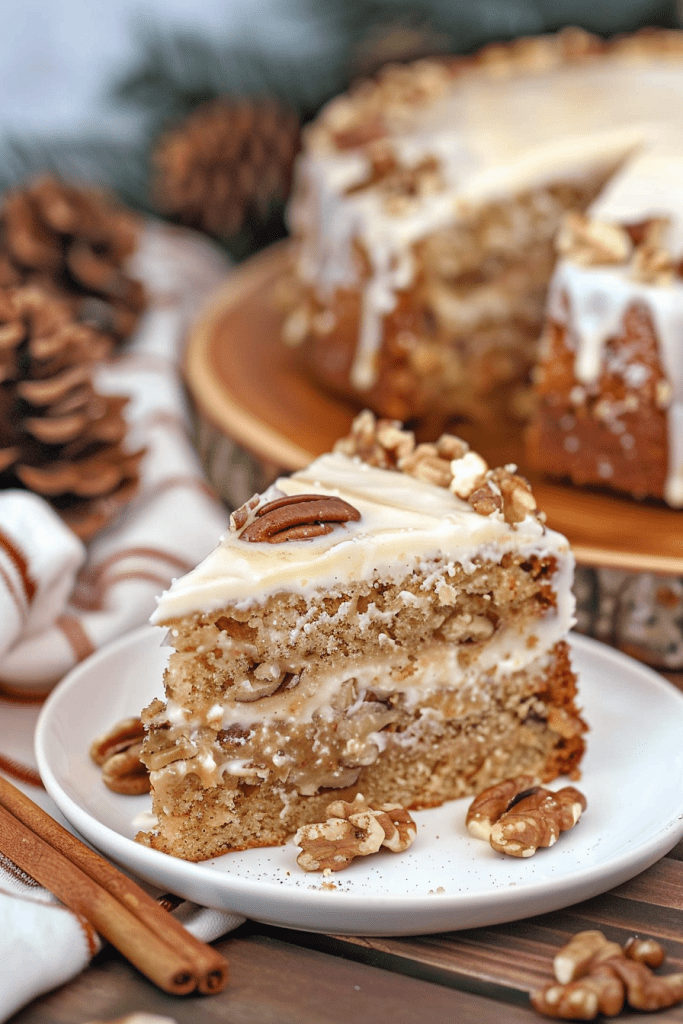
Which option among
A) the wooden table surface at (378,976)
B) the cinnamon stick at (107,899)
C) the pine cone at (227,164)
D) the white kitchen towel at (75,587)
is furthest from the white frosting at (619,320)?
the pine cone at (227,164)

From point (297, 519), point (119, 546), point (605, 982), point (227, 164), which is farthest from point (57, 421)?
point (227, 164)

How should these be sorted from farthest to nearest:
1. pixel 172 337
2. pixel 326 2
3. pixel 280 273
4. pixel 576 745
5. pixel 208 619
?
pixel 326 2 < pixel 280 273 < pixel 172 337 < pixel 576 745 < pixel 208 619

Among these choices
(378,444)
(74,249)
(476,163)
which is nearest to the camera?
(378,444)

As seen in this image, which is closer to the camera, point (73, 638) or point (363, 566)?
point (363, 566)

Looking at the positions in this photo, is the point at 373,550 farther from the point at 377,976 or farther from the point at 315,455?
the point at 315,455

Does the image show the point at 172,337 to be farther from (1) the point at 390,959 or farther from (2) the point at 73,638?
(1) the point at 390,959

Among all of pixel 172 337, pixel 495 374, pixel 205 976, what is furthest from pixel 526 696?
pixel 172 337
